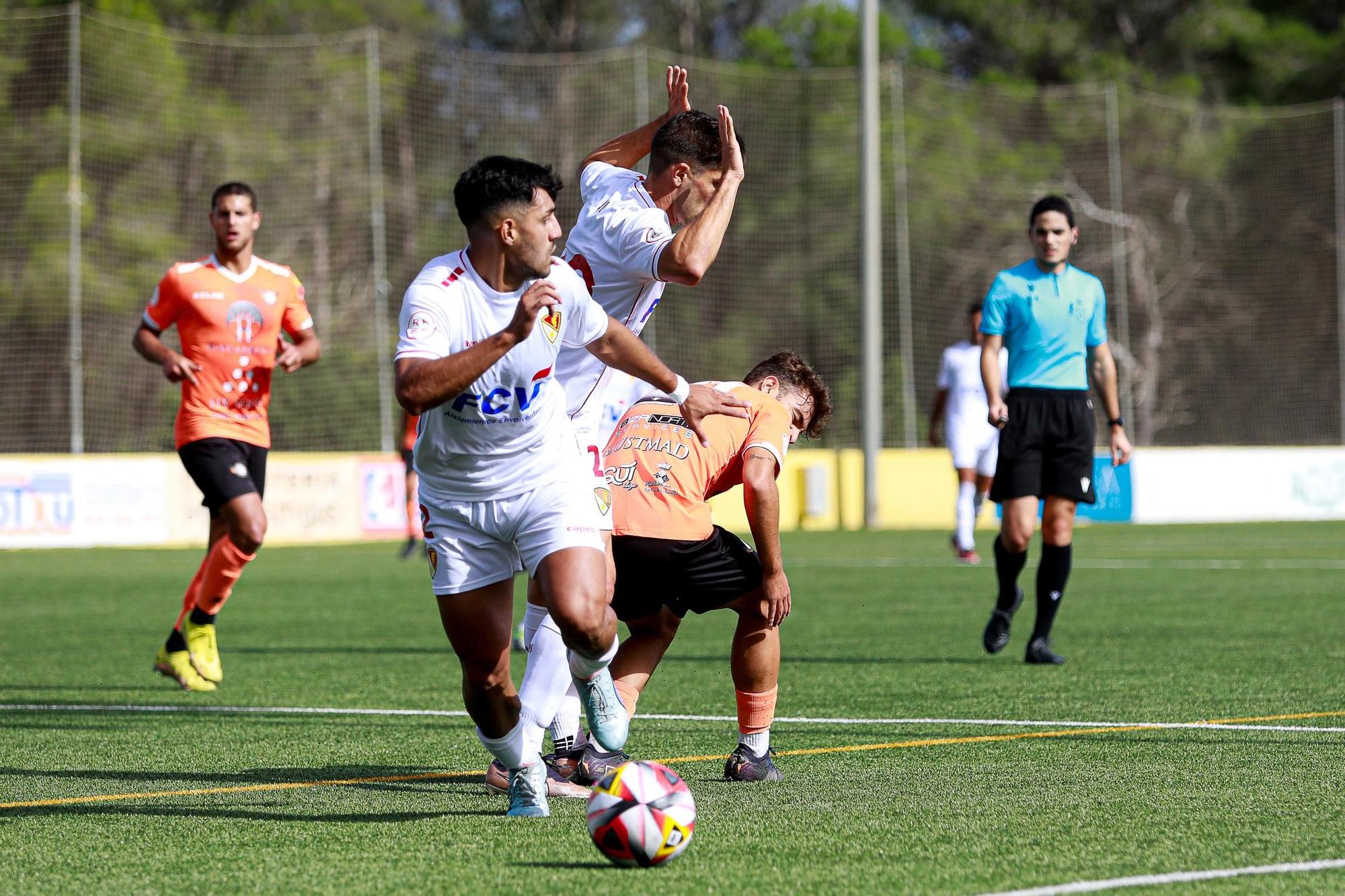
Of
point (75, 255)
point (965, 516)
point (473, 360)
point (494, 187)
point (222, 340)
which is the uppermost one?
point (75, 255)

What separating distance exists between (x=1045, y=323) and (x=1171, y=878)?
5.34 meters

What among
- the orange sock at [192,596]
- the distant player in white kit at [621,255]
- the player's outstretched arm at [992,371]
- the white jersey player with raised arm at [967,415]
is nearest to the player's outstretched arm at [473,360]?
the distant player in white kit at [621,255]

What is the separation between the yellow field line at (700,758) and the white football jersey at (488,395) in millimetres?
1149

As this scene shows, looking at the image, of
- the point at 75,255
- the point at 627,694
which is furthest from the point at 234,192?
the point at 75,255

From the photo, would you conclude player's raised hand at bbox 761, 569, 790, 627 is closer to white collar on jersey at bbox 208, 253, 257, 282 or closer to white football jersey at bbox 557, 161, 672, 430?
white football jersey at bbox 557, 161, 672, 430

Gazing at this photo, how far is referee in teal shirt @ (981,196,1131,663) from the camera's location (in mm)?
8797

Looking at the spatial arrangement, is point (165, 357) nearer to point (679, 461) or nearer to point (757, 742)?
point (679, 461)

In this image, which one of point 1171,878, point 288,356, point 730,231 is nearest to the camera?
point 1171,878

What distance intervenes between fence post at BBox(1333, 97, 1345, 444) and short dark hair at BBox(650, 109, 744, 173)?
30.0 meters

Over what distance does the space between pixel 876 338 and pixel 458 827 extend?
23094 mm

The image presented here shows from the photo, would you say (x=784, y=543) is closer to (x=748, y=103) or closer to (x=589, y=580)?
(x=748, y=103)

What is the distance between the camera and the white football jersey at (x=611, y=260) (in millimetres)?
5250

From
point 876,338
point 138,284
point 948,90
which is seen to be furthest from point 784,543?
point 948,90

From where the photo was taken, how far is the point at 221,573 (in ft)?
26.9
